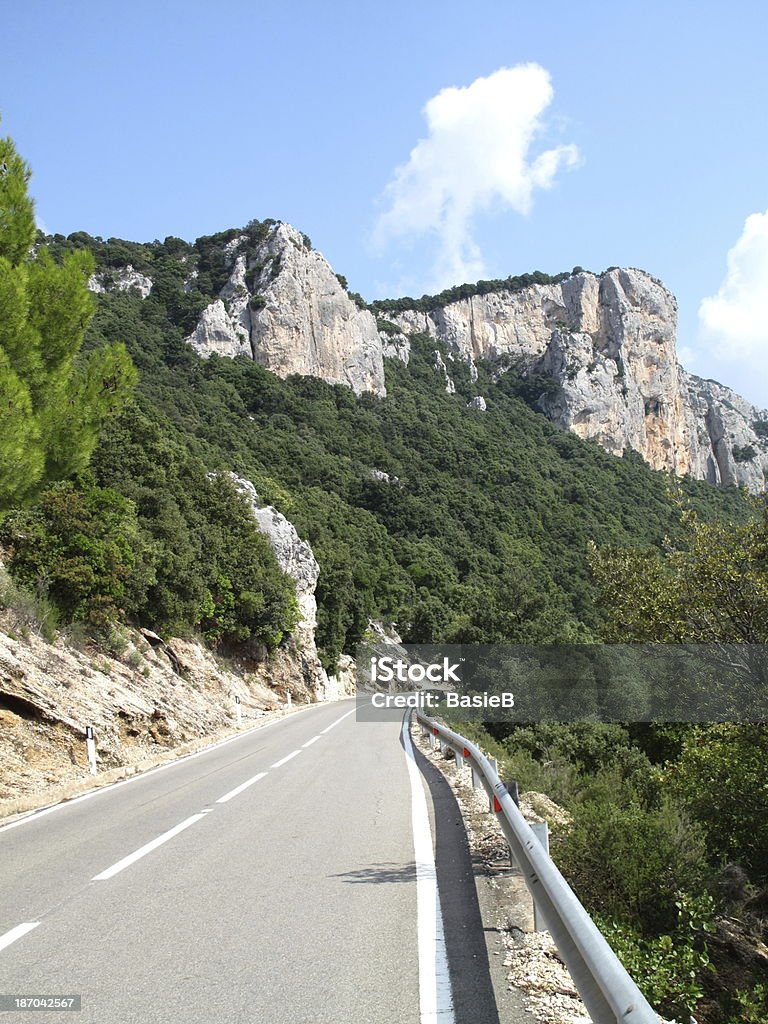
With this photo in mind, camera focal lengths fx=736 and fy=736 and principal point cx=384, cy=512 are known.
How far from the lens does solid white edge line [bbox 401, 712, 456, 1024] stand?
349 cm

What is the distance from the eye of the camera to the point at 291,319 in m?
108

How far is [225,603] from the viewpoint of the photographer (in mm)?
34844

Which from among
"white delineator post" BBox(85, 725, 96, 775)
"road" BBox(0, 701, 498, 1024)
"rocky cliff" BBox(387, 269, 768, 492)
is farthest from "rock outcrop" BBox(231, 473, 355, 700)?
"rocky cliff" BBox(387, 269, 768, 492)

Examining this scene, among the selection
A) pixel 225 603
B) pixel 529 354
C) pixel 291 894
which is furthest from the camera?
pixel 529 354

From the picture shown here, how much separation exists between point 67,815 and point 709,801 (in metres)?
8.26

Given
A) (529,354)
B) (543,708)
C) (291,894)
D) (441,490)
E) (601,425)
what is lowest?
(543,708)

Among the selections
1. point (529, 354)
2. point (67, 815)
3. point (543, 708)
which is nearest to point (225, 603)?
point (543, 708)

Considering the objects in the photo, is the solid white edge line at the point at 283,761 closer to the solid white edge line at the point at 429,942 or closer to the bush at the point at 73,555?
the solid white edge line at the point at 429,942

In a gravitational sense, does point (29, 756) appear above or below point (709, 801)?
above

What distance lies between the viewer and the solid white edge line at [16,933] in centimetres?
453

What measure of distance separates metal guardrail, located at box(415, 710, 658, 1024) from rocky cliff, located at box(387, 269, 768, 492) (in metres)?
132

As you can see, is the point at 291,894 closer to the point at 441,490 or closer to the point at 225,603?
the point at 225,603

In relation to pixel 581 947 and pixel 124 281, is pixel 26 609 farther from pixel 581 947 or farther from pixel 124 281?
pixel 124 281

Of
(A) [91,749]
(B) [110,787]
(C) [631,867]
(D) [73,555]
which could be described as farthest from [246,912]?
(D) [73,555]
